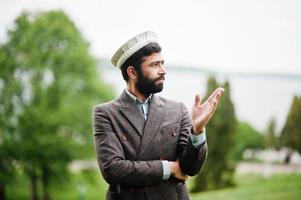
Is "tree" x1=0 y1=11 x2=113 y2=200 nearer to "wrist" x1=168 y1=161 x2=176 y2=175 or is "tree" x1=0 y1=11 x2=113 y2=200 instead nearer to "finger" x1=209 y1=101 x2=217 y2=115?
"wrist" x1=168 y1=161 x2=176 y2=175

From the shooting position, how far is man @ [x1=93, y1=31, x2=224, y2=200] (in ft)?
6.58

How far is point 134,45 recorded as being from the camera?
2131 millimetres

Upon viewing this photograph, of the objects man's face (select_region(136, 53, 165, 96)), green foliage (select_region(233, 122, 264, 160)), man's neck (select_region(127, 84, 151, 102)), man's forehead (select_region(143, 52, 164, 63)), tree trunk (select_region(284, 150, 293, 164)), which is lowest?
tree trunk (select_region(284, 150, 293, 164))

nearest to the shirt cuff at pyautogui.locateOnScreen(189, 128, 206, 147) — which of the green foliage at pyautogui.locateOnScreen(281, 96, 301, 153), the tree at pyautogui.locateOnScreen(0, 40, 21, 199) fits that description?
the green foliage at pyautogui.locateOnScreen(281, 96, 301, 153)

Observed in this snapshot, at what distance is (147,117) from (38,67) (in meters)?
12.2

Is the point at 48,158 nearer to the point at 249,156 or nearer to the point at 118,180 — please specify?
the point at 249,156

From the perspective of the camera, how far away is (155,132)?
210 cm

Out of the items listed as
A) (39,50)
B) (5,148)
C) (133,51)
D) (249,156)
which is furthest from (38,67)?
(133,51)

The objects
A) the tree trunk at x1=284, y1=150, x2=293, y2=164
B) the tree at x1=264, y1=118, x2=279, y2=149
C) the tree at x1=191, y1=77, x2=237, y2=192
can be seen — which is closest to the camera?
the tree trunk at x1=284, y1=150, x2=293, y2=164

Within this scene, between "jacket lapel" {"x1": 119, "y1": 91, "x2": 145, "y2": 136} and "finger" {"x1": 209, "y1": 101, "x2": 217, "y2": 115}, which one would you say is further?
"jacket lapel" {"x1": 119, "y1": 91, "x2": 145, "y2": 136}

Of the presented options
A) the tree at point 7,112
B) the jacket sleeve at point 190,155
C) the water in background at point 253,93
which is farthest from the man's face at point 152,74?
the tree at point 7,112

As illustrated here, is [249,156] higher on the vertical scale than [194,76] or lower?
lower

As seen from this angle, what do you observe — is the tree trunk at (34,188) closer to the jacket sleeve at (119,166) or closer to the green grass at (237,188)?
the green grass at (237,188)

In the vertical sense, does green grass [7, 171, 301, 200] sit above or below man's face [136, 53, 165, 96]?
below
